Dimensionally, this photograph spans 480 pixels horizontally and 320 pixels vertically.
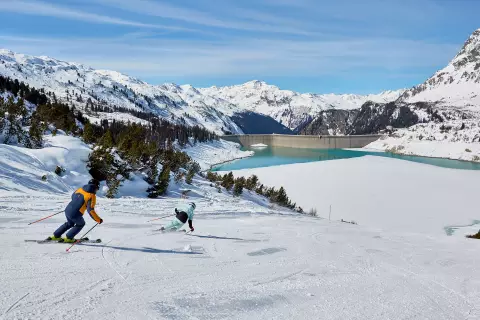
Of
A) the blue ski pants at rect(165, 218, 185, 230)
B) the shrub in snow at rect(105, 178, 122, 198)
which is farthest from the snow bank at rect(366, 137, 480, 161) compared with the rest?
the blue ski pants at rect(165, 218, 185, 230)

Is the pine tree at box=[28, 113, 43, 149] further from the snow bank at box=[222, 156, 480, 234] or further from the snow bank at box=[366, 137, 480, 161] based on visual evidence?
the snow bank at box=[366, 137, 480, 161]

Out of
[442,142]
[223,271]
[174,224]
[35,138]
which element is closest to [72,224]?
[174,224]

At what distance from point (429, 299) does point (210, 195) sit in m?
27.9

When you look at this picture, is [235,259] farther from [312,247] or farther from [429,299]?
[429,299]

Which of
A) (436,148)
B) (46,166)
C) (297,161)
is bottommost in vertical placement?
(297,161)

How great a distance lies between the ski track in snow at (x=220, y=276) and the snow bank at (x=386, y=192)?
869 inches

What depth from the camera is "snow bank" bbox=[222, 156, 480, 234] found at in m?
39.4

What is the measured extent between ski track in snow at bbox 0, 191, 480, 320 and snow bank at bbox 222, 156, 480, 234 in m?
22.1

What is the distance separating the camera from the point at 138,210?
56.2 feet

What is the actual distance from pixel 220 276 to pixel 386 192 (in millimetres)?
50969

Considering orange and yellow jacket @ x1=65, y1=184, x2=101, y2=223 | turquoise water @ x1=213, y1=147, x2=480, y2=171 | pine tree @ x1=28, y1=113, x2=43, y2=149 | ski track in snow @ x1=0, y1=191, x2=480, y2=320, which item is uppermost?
pine tree @ x1=28, y1=113, x2=43, y2=149

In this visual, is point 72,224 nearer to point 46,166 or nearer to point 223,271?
point 223,271

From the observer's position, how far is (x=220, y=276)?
337 inches

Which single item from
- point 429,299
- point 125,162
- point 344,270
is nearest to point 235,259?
point 344,270
